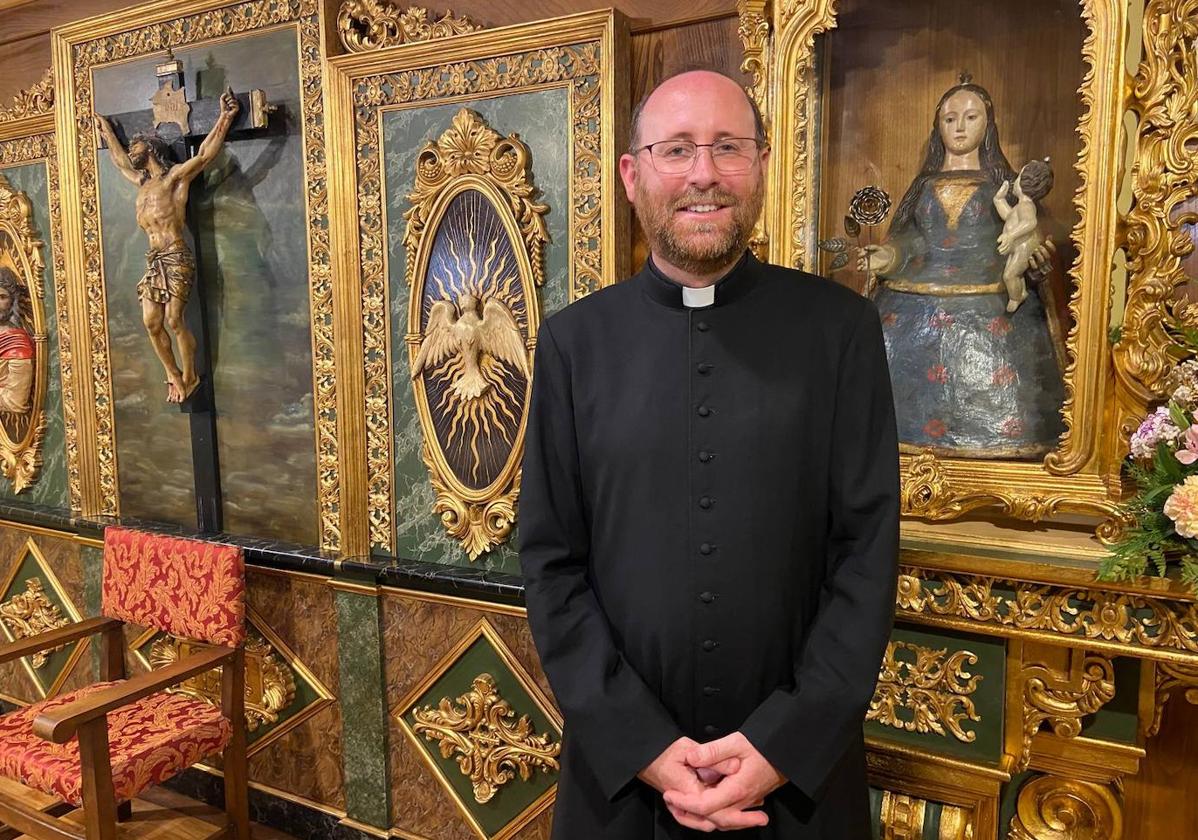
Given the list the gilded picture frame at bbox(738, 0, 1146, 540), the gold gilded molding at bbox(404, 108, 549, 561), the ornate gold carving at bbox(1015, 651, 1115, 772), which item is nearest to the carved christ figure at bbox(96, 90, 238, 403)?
the gold gilded molding at bbox(404, 108, 549, 561)

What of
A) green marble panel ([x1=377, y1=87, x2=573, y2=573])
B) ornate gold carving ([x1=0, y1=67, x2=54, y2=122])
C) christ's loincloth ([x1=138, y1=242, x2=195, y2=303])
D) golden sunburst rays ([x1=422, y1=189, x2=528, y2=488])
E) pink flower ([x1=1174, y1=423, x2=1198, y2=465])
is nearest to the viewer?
pink flower ([x1=1174, y1=423, x2=1198, y2=465])

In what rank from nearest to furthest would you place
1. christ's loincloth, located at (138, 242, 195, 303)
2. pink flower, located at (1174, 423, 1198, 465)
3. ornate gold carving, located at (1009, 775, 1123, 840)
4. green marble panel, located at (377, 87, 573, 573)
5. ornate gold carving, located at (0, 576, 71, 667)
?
pink flower, located at (1174, 423, 1198, 465) → ornate gold carving, located at (1009, 775, 1123, 840) → green marble panel, located at (377, 87, 573, 573) → christ's loincloth, located at (138, 242, 195, 303) → ornate gold carving, located at (0, 576, 71, 667)

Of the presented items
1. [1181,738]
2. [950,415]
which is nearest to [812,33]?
[950,415]

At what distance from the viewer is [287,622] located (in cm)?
293

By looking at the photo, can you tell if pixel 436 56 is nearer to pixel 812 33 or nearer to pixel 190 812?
pixel 812 33

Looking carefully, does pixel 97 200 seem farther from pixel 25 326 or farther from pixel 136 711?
pixel 136 711

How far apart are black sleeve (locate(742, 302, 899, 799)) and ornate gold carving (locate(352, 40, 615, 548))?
3.25 ft

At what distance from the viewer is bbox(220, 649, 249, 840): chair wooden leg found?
8.89 feet

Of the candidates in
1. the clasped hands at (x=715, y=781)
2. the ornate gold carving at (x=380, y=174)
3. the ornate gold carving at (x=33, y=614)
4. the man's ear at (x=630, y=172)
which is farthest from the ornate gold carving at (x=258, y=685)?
the man's ear at (x=630, y=172)

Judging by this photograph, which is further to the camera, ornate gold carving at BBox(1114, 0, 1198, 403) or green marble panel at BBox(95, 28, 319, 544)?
green marble panel at BBox(95, 28, 319, 544)

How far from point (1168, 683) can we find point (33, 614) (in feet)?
13.4

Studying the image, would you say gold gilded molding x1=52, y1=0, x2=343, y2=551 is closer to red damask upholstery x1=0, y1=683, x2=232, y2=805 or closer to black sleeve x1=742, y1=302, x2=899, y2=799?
red damask upholstery x1=0, y1=683, x2=232, y2=805

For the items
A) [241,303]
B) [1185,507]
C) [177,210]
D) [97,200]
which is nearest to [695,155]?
[1185,507]

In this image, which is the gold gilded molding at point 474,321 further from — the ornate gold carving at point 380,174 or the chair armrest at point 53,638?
the chair armrest at point 53,638
